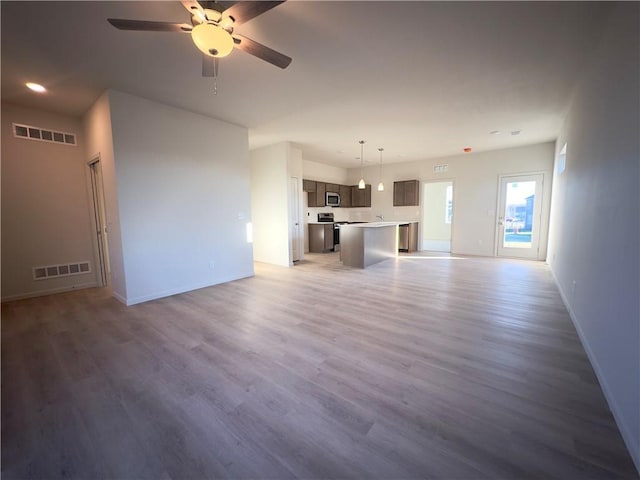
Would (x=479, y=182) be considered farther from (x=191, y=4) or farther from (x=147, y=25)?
(x=147, y=25)

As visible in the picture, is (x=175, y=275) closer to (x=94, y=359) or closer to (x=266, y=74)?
(x=94, y=359)

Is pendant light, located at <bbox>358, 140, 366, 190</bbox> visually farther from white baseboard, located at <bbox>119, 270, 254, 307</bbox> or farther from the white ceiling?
white baseboard, located at <bbox>119, 270, 254, 307</bbox>

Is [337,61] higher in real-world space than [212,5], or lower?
higher

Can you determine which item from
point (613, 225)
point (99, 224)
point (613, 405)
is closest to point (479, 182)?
point (613, 225)

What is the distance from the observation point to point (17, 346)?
8.32 feet

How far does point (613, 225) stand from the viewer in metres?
1.82

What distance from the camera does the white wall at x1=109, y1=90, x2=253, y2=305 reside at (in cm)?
350

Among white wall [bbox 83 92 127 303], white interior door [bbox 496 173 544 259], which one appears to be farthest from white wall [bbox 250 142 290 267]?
white interior door [bbox 496 173 544 259]

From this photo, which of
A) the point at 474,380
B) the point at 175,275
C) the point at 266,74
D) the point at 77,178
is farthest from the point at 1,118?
the point at 474,380

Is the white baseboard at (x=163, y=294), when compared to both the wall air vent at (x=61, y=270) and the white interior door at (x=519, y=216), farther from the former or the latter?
the white interior door at (x=519, y=216)

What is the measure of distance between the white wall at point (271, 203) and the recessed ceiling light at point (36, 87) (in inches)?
144

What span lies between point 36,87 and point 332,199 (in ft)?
21.5

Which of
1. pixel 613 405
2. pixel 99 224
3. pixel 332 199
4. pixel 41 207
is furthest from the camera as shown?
pixel 332 199

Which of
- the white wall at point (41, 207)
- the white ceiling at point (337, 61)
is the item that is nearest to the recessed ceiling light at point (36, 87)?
the white ceiling at point (337, 61)
